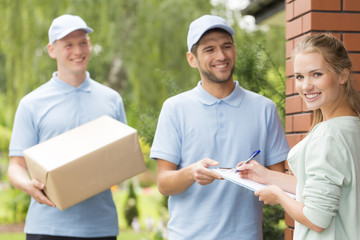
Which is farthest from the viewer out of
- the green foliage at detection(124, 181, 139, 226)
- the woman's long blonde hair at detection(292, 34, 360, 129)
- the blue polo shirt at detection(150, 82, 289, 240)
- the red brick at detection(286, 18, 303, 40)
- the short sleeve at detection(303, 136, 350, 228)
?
the green foliage at detection(124, 181, 139, 226)

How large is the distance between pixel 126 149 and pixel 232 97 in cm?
64

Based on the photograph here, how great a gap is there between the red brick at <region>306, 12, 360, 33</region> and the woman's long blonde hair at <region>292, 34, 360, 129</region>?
69 centimetres

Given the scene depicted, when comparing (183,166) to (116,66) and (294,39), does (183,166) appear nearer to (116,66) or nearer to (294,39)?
(294,39)

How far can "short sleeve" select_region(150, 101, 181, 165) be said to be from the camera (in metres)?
2.51

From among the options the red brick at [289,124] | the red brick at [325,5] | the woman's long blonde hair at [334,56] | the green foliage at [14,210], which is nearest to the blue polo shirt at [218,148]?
the red brick at [289,124]

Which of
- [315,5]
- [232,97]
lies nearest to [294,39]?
[315,5]

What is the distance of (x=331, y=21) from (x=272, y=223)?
5.63 feet

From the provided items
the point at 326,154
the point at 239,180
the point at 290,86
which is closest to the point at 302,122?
the point at 290,86

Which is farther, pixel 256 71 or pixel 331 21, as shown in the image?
pixel 256 71

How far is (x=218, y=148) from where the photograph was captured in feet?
8.18

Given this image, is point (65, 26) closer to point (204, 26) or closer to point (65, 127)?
point (65, 127)

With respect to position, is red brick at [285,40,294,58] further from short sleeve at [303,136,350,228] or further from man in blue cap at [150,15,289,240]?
short sleeve at [303,136,350,228]

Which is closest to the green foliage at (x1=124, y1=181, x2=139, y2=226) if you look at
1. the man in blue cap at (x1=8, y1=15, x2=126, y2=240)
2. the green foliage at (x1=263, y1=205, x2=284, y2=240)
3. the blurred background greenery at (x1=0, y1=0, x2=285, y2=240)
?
the blurred background greenery at (x1=0, y1=0, x2=285, y2=240)

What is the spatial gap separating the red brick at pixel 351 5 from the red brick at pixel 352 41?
0.13 m
